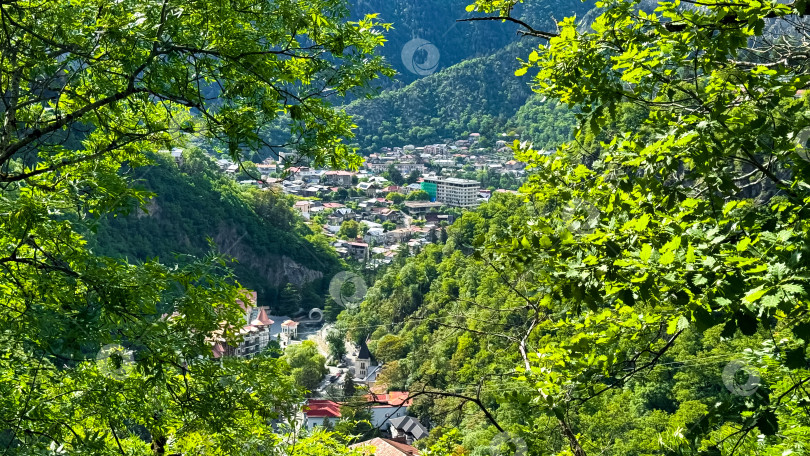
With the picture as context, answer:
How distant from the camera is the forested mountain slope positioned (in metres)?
43.8

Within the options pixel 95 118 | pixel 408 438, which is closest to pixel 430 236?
pixel 408 438

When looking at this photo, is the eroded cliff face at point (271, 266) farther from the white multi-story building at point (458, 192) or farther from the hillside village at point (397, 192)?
the white multi-story building at point (458, 192)

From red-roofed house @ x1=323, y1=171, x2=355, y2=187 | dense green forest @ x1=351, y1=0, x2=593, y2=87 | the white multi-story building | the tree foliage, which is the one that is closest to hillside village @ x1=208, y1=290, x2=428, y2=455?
the tree foliage

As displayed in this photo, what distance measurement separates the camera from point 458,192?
67875 mm

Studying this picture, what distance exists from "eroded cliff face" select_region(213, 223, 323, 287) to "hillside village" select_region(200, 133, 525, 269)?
168 inches

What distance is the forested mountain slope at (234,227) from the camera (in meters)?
43.8

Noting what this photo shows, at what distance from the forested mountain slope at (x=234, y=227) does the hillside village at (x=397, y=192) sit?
9.75 feet

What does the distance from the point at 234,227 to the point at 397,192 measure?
24.5m

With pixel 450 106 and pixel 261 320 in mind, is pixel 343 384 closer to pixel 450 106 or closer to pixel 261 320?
pixel 261 320

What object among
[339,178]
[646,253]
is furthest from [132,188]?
[339,178]

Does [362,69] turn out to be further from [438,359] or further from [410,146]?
[410,146]

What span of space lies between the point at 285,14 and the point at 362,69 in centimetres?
51

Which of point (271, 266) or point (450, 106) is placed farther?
point (450, 106)

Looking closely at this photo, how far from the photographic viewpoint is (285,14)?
3.31 metres
